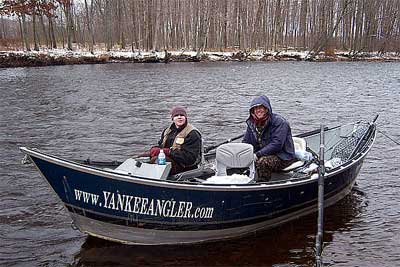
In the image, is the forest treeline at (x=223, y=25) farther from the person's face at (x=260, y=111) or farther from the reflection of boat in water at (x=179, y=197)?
the reflection of boat in water at (x=179, y=197)

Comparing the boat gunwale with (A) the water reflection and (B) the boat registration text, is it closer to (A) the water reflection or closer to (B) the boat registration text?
(B) the boat registration text

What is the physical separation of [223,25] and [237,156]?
50.4 m

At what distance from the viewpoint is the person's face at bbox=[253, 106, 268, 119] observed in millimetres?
7636

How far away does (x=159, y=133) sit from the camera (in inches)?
586

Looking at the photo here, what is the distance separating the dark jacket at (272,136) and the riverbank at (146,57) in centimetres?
3427

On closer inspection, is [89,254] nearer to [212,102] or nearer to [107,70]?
[212,102]

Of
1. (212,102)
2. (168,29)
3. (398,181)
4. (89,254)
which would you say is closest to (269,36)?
(168,29)

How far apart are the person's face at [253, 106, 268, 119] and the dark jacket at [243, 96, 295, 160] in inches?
2.4

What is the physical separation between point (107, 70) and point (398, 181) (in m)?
28.7

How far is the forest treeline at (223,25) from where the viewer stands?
5209cm

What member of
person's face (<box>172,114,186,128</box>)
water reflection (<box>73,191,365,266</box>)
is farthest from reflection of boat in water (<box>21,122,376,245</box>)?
person's face (<box>172,114,186,128</box>)

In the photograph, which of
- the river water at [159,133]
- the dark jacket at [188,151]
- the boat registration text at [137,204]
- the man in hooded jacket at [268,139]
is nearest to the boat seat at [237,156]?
the man in hooded jacket at [268,139]

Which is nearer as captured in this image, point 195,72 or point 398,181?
point 398,181

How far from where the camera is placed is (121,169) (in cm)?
729
